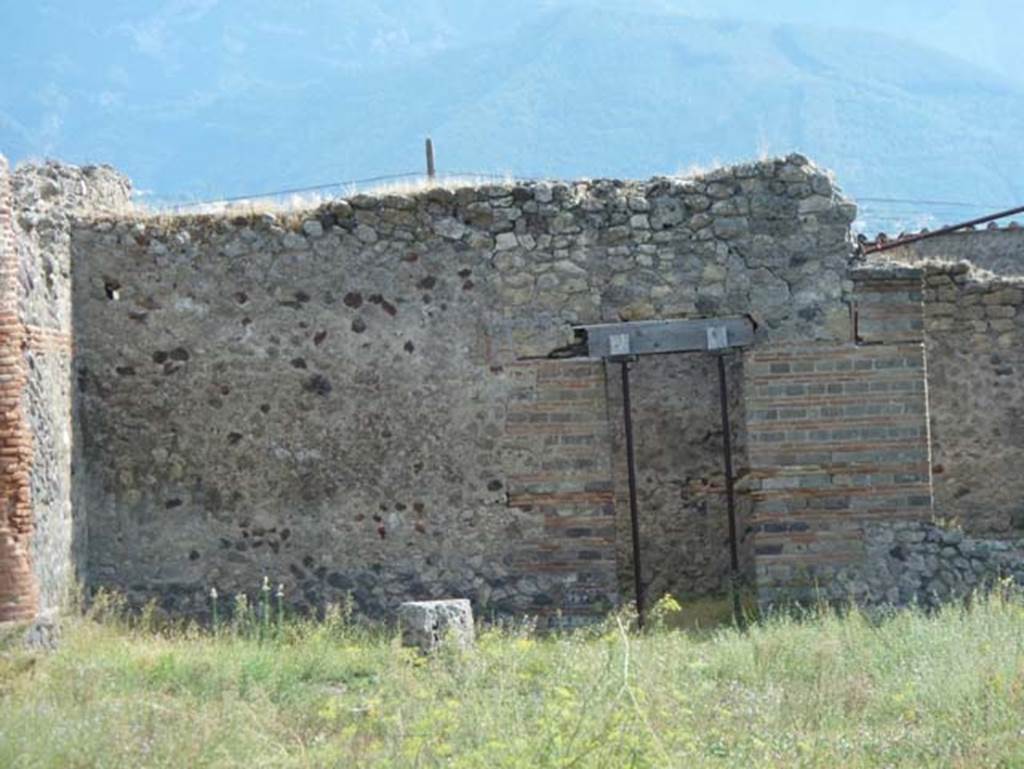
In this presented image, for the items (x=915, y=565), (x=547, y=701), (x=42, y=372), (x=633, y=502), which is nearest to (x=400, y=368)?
(x=633, y=502)

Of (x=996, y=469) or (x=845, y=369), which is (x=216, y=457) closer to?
(x=845, y=369)

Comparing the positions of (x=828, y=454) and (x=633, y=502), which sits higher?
(x=828, y=454)

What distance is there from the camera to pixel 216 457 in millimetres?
12781

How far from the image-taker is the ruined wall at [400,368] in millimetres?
12594

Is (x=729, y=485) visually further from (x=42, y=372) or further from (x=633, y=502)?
(x=42, y=372)

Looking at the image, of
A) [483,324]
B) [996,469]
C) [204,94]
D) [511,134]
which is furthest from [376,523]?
[204,94]

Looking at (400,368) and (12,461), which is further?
(400,368)

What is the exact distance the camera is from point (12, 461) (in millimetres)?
11016

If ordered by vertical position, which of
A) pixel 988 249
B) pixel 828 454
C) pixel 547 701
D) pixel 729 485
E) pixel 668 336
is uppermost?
pixel 988 249

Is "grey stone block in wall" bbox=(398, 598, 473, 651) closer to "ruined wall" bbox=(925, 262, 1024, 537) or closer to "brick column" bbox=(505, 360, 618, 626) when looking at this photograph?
"brick column" bbox=(505, 360, 618, 626)

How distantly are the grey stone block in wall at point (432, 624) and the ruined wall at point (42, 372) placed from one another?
291 centimetres

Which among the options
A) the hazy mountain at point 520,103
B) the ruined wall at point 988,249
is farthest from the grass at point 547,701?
the hazy mountain at point 520,103

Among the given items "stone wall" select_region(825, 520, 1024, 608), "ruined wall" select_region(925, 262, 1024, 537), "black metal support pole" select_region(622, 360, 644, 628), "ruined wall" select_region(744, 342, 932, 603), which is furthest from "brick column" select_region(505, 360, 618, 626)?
"ruined wall" select_region(925, 262, 1024, 537)

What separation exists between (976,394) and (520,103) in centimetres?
13927
